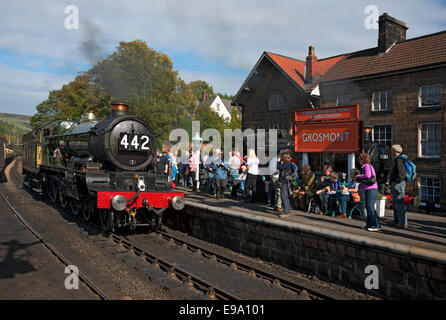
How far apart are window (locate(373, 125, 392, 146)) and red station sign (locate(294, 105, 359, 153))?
20.1 feet

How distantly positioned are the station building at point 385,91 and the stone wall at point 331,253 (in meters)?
7.91

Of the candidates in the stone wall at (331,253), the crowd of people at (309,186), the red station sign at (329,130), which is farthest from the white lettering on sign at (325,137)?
the stone wall at (331,253)

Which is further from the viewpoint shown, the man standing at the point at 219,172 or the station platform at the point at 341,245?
the man standing at the point at 219,172

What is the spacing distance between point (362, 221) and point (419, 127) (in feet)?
33.0

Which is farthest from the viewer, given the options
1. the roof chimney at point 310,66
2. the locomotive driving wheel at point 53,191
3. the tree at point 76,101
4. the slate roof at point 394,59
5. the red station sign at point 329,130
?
the tree at point 76,101

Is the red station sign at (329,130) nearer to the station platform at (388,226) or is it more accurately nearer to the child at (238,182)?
the child at (238,182)

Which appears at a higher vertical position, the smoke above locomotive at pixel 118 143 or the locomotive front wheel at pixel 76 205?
the smoke above locomotive at pixel 118 143

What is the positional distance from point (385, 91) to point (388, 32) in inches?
148

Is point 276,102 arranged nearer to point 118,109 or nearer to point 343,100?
point 343,100

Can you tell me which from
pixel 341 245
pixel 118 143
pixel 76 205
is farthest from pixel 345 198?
pixel 76 205

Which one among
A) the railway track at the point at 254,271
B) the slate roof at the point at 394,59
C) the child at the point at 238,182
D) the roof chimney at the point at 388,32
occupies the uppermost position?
the roof chimney at the point at 388,32

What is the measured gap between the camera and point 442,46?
16.0m

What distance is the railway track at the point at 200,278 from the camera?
5.61 m

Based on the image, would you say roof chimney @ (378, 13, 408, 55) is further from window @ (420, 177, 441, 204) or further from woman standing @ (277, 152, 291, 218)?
woman standing @ (277, 152, 291, 218)
